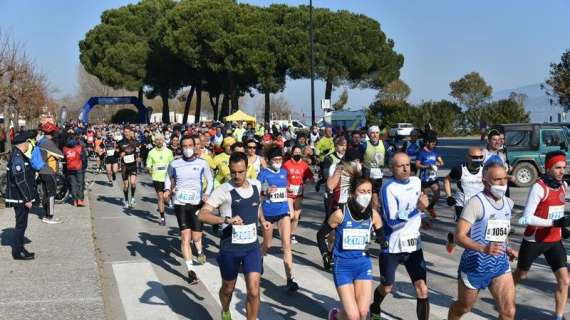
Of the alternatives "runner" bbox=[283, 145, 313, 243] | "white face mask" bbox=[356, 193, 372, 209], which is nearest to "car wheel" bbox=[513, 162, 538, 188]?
"runner" bbox=[283, 145, 313, 243]

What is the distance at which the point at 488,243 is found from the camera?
501 cm

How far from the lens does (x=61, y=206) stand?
15.6m

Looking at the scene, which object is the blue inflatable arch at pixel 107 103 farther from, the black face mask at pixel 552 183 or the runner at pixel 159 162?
the black face mask at pixel 552 183

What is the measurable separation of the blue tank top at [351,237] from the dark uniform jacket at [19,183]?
594 centimetres

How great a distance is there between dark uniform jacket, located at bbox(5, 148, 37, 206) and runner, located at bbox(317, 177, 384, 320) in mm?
5890

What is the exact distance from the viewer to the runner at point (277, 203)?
7.65 meters

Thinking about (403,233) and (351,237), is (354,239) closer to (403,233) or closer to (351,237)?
(351,237)

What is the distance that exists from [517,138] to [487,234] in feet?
45.6

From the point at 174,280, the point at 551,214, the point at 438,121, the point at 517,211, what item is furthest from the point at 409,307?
the point at 438,121

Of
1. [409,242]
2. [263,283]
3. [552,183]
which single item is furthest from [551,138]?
[409,242]

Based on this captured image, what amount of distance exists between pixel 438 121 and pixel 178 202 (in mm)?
50884

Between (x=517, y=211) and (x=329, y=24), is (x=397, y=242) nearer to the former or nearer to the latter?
(x=517, y=211)

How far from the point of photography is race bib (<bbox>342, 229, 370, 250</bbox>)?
17.1ft

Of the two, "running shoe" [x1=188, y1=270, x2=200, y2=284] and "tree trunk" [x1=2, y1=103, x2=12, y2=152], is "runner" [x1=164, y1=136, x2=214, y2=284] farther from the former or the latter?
"tree trunk" [x1=2, y1=103, x2=12, y2=152]
